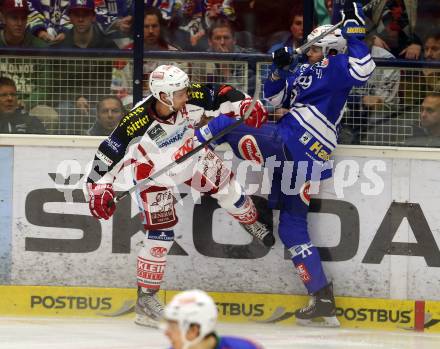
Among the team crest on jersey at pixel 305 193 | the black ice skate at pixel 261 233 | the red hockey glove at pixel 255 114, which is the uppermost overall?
the red hockey glove at pixel 255 114

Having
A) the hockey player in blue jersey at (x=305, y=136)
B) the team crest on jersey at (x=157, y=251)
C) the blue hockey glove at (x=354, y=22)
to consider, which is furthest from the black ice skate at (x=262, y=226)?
the blue hockey glove at (x=354, y=22)

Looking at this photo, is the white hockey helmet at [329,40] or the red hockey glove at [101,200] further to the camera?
the white hockey helmet at [329,40]

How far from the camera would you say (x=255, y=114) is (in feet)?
22.6

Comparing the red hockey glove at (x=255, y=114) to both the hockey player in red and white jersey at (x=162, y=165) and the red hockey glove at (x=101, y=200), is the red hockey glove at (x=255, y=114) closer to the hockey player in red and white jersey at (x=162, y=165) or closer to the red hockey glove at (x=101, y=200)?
the hockey player in red and white jersey at (x=162, y=165)

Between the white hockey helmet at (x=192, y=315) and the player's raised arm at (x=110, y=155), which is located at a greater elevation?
the white hockey helmet at (x=192, y=315)

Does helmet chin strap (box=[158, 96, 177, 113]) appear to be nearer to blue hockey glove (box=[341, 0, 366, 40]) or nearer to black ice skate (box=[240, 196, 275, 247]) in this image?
black ice skate (box=[240, 196, 275, 247])

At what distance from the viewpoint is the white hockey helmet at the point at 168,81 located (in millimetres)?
6719

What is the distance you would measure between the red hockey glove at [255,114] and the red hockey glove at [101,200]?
0.78m

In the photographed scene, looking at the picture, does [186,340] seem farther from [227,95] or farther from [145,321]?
[227,95]

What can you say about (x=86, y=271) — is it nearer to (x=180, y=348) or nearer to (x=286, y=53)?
(x=286, y=53)

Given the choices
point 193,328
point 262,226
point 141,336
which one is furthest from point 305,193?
point 193,328

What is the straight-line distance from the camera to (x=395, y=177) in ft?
23.4

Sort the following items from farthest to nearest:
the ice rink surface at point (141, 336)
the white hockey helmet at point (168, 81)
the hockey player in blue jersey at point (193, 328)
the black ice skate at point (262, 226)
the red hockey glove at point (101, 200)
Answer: the black ice skate at point (262, 226), the red hockey glove at point (101, 200), the white hockey helmet at point (168, 81), the ice rink surface at point (141, 336), the hockey player in blue jersey at point (193, 328)

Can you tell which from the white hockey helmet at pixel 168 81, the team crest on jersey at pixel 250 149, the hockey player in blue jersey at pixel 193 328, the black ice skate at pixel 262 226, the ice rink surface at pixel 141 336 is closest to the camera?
the hockey player in blue jersey at pixel 193 328
